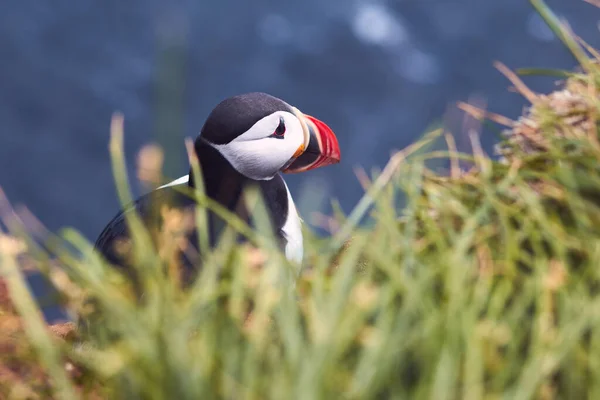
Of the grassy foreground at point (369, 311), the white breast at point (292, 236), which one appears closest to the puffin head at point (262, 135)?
the white breast at point (292, 236)

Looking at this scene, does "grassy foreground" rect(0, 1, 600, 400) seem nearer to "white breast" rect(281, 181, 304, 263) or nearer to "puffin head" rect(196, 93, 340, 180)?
"white breast" rect(281, 181, 304, 263)

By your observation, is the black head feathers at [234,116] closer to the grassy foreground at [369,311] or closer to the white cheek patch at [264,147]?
the white cheek patch at [264,147]

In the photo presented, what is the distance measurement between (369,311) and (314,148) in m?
2.30

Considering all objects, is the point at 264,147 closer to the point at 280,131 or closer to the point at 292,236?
the point at 280,131

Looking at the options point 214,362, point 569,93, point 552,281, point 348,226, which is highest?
point 569,93

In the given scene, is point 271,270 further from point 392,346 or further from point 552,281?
point 552,281

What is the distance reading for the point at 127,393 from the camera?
1.47 m

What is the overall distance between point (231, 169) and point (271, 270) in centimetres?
199

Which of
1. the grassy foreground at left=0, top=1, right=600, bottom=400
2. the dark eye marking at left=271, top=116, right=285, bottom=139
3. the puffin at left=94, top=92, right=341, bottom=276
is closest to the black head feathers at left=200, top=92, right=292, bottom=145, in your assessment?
the puffin at left=94, top=92, right=341, bottom=276

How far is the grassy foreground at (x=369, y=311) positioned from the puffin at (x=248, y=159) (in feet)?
4.63

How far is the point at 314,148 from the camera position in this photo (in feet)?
12.4

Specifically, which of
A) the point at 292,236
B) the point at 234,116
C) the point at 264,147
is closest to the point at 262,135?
the point at 264,147

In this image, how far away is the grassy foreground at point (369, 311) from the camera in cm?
139

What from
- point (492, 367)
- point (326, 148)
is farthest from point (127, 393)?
point (326, 148)
